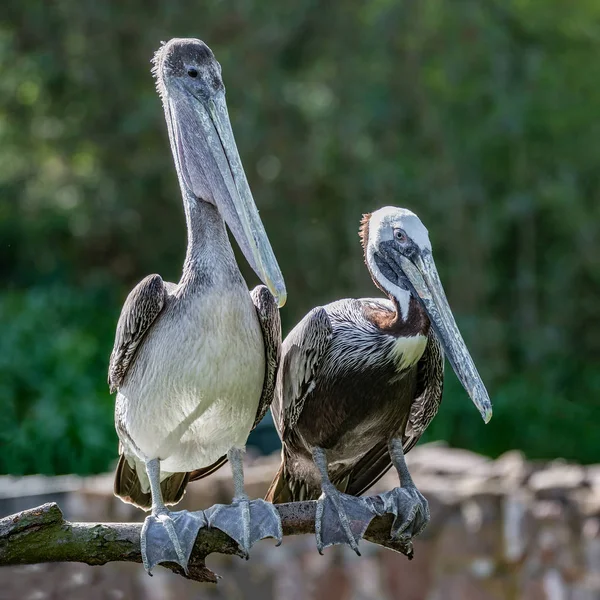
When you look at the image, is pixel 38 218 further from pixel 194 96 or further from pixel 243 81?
pixel 194 96

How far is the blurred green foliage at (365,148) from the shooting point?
45.5 feet

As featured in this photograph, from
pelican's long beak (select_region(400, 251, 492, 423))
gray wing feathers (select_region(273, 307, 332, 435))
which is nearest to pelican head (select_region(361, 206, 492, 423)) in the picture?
pelican's long beak (select_region(400, 251, 492, 423))

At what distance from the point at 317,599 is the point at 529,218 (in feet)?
26.1

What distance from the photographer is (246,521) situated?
3.74m

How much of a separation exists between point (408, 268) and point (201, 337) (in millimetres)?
776

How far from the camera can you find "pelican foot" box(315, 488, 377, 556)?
12.5 ft

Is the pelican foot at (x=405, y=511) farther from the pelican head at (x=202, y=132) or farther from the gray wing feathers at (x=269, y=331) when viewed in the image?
the pelican head at (x=202, y=132)

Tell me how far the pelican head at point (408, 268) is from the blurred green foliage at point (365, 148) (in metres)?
8.66

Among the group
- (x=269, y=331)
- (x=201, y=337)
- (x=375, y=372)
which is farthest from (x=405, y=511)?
(x=201, y=337)

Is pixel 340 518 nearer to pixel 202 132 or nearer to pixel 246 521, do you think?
pixel 246 521

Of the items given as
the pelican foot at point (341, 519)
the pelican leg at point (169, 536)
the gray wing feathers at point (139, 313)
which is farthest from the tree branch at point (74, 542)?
the gray wing feathers at point (139, 313)

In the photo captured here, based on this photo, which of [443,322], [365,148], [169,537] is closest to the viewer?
[169,537]

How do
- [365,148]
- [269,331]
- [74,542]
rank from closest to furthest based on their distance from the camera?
[74,542] < [269,331] < [365,148]

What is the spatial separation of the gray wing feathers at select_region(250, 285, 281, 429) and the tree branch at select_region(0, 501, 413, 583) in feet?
1.68
